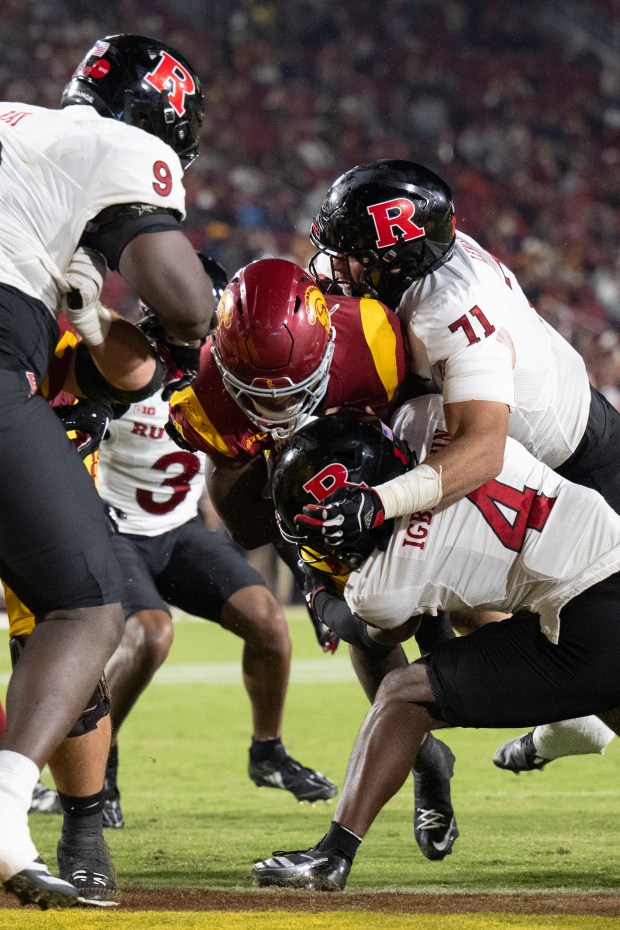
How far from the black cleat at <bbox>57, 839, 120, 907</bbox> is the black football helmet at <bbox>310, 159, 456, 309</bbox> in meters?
1.56

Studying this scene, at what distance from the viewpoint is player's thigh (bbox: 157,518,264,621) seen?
15.7 feet

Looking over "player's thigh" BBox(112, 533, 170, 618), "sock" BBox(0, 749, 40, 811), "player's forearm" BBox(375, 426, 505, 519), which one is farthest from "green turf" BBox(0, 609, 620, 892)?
"player's forearm" BBox(375, 426, 505, 519)

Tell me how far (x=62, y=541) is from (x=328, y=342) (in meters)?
0.86

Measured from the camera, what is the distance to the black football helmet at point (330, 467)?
2.85 metres

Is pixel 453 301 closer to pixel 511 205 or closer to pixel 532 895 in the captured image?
pixel 532 895

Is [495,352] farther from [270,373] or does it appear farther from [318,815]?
[318,815]

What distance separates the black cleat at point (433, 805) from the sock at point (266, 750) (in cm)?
122

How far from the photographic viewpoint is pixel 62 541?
8.11 feet

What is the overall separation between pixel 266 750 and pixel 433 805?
4.27 feet

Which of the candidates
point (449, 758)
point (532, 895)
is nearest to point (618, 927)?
point (532, 895)

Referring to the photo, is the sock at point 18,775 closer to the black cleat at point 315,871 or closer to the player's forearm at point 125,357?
the black cleat at point 315,871

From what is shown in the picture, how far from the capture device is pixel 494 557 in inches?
112

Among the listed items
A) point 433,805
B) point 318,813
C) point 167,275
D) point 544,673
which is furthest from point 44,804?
point 167,275

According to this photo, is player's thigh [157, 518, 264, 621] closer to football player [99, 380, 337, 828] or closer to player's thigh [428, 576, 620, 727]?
football player [99, 380, 337, 828]
